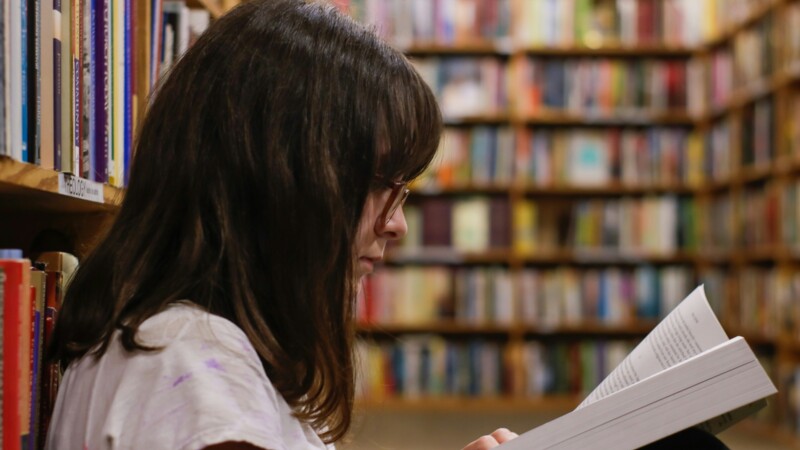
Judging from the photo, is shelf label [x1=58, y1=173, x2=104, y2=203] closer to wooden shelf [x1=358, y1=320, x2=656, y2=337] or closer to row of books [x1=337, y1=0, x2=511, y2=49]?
wooden shelf [x1=358, y1=320, x2=656, y2=337]

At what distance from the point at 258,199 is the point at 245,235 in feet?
0.10

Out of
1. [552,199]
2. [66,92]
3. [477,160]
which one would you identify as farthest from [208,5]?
[552,199]

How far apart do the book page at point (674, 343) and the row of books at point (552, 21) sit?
10.9ft

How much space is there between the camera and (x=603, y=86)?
4.27m

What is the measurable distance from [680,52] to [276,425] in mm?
3978

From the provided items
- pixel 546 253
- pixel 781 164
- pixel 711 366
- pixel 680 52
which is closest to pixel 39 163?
pixel 711 366

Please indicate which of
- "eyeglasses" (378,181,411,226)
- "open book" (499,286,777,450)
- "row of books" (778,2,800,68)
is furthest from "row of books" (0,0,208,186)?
"row of books" (778,2,800,68)

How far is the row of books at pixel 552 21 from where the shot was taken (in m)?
4.23

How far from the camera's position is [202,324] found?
0.71 metres

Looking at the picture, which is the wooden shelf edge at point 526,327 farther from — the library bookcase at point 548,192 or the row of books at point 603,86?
the row of books at point 603,86

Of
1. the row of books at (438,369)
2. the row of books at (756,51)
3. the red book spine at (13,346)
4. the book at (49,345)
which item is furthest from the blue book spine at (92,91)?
the row of books at (438,369)

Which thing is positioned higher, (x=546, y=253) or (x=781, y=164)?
(x=781, y=164)

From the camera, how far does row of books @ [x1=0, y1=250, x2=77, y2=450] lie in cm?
73

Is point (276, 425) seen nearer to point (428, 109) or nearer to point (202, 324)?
point (202, 324)
